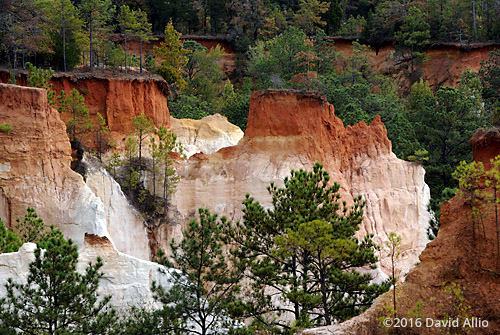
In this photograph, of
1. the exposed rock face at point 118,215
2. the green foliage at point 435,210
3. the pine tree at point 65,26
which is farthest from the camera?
the pine tree at point 65,26

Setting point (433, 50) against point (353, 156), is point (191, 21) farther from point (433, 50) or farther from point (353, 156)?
point (353, 156)

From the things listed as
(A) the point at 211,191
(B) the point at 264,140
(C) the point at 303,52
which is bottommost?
(A) the point at 211,191

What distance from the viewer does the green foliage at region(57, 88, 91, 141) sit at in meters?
33.8

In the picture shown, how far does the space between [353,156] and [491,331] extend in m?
21.9

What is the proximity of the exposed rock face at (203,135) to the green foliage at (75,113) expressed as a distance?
922cm

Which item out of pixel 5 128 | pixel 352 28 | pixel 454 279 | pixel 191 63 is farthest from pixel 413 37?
pixel 454 279

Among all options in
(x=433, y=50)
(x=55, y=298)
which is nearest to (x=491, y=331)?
(x=55, y=298)

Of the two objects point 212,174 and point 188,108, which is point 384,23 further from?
point 212,174

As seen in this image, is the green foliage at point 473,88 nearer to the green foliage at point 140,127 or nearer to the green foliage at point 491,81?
the green foliage at point 491,81

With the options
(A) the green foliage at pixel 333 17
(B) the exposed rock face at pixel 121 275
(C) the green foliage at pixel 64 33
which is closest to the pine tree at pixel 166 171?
(B) the exposed rock face at pixel 121 275

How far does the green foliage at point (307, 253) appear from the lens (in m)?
21.6

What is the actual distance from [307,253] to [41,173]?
12.8 meters

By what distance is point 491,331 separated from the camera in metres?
17.1

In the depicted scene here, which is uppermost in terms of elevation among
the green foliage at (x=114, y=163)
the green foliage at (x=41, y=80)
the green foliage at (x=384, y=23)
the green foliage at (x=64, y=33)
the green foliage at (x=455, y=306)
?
the green foliage at (x=384, y=23)
